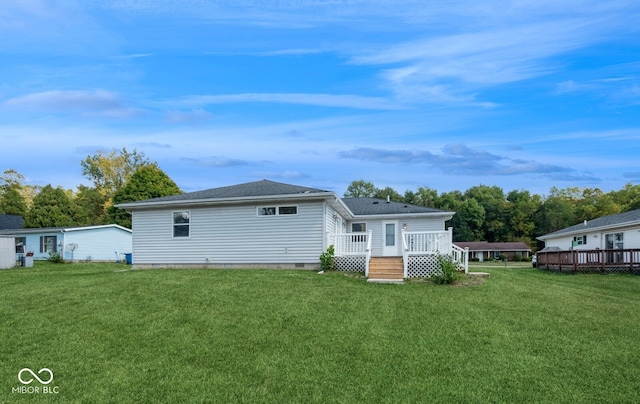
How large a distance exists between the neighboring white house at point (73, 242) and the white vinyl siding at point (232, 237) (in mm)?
13948

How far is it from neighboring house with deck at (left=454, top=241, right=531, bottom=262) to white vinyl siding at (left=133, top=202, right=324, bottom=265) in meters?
44.0

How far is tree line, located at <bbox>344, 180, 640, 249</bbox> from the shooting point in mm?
59906

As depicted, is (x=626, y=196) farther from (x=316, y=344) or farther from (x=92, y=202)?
(x=92, y=202)

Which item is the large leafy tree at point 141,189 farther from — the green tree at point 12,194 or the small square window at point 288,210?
the small square window at point 288,210

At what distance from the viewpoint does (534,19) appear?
14289mm

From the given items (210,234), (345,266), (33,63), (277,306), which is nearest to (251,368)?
(277,306)

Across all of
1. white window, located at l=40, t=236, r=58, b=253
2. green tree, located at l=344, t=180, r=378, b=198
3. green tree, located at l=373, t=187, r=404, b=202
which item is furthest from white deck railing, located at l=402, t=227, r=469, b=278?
green tree, located at l=373, t=187, r=404, b=202

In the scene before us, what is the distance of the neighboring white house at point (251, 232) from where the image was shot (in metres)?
16.7

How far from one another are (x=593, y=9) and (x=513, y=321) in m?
10.1

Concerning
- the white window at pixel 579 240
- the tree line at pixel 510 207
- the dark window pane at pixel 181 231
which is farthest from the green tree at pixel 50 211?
the white window at pixel 579 240

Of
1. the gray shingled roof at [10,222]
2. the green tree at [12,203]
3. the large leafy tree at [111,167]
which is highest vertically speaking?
the large leafy tree at [111,167]

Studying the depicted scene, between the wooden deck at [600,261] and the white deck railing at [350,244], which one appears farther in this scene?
the wooden deck at [600,261]

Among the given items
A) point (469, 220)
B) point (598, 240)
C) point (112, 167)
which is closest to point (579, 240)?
point (598, 240)

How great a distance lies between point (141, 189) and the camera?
4103 centimetres
